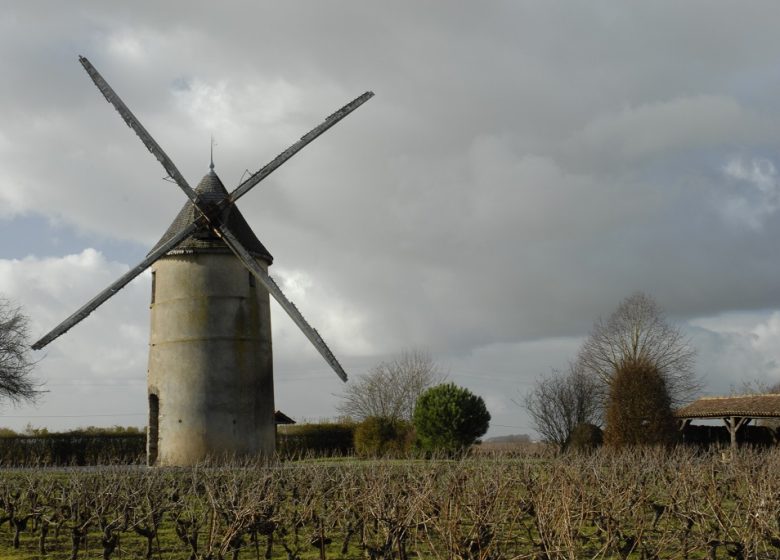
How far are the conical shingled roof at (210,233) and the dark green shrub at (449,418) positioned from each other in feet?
26.4

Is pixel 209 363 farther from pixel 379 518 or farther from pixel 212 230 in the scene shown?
pixel 379 518

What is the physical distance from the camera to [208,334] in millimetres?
21594

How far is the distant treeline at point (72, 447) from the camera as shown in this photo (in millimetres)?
29656

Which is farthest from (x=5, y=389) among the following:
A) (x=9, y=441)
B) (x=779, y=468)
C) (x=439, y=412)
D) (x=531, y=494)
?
(x=779, y=468)

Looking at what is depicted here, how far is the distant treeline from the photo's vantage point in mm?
29656

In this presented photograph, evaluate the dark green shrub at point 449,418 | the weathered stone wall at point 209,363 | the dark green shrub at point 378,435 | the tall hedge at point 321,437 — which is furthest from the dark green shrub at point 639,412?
the tall hedge at point 321,437

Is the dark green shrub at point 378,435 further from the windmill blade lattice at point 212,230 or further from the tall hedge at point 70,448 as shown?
the windmill blade lattice at point 212,230

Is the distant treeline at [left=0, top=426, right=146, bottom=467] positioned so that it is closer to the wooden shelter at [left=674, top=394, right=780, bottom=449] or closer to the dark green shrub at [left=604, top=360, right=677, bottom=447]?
the dark green shrub at [left=604, top=360, right=677, bottom=447]

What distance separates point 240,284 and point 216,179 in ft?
11.5

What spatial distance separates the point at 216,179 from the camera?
23.8 meters

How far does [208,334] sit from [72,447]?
485 inches

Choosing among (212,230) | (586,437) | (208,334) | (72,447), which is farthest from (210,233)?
(586,437)

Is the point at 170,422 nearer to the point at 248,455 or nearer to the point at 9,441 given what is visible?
the point at 248,455

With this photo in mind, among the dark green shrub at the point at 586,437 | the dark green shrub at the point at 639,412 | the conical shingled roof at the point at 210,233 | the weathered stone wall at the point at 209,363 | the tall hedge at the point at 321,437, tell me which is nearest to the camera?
the weathered stone wall at the point at 209,363
